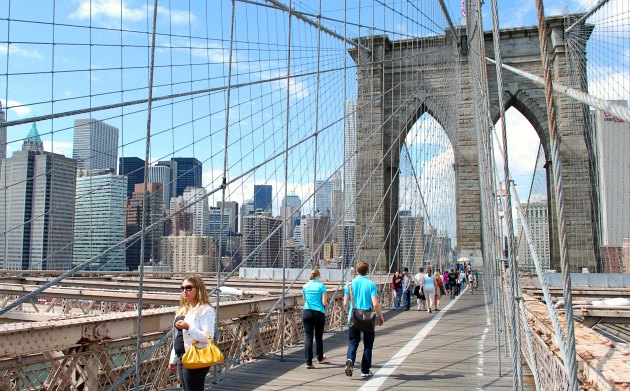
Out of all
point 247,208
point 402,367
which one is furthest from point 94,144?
point 247,208

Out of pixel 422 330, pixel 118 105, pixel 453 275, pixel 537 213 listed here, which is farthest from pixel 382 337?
pixel 537 213

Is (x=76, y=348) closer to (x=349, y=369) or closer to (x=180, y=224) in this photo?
(x=349, y=369)

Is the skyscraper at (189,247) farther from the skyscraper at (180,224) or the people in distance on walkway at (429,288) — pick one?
the people in distance on walkway at (429,288)

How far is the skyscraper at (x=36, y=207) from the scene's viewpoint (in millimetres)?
5143

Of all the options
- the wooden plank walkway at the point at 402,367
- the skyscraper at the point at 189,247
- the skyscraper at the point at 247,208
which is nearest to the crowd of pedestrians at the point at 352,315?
the wooden plank walkway at the point at 402,367

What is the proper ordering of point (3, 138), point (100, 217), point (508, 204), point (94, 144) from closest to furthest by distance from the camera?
point (508, 204)
point (3, 138)
point (94, 144)
point (100, 217)

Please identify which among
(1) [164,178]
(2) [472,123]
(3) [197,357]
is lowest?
(3) [197,357]

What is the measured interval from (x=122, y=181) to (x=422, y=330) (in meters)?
5.22

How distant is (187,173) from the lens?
25.5 ft

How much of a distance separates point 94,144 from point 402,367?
151 inches

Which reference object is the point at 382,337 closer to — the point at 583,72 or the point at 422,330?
the point at 422,330

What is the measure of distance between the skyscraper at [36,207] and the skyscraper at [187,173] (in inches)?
63.1

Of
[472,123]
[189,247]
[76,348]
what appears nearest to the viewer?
[76,348]

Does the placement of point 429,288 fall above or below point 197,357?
below
